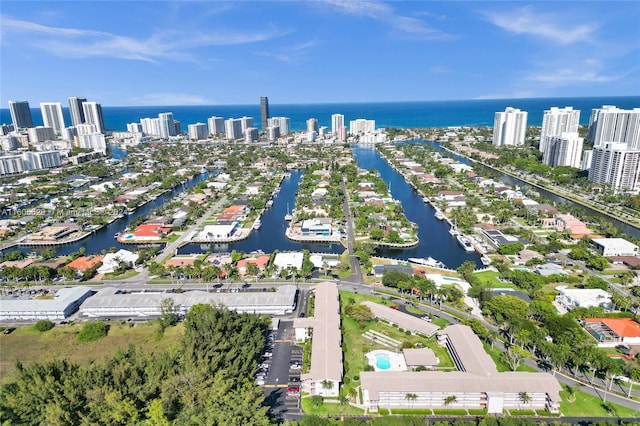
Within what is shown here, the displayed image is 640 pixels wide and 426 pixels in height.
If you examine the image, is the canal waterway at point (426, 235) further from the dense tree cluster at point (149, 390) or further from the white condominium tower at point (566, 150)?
the white condominium tower at point (566, 150)

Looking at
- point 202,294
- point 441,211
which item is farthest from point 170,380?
point 441,211

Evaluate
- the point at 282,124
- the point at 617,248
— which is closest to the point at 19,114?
the point at 282,124

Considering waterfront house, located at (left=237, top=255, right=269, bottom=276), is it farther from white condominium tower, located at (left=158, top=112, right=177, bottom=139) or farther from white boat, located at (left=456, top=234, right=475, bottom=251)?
white condominium tower, located at (left=158, top=112, right=177, bottom=139)

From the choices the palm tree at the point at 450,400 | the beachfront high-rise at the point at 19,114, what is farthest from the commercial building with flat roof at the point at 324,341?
the beachfront high-rise at the point at 19,114

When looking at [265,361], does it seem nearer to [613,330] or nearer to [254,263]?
[254,263]

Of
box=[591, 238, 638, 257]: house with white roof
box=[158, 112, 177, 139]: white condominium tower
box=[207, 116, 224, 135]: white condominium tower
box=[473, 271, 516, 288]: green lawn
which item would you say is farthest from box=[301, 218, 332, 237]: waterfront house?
box=[207, 116, 224, 135]: white condominium tower

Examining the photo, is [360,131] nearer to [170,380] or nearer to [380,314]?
[380,314]
